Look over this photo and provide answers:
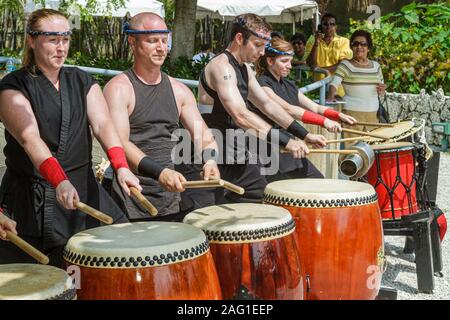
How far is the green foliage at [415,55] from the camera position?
1208 cm

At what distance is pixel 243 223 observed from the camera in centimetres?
331

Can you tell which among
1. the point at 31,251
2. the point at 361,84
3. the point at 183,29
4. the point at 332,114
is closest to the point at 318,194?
the point at 31,251

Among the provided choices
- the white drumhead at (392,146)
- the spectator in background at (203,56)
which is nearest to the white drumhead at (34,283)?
the white drumhead at (392,146)

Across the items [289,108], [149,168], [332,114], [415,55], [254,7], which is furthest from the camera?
[254,7]

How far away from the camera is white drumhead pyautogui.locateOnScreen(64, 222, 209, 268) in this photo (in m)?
A: 2.77

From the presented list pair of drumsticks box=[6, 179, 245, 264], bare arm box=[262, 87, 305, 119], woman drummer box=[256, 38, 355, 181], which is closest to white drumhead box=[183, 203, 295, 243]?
pair of drumsticks box=[6, 179, 245, 264]

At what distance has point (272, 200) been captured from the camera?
3971mm

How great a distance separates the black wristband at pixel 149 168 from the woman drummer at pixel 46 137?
172mm

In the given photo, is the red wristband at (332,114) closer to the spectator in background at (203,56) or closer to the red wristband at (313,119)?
the red wristband at (313,119)

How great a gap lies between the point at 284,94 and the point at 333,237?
1.98m

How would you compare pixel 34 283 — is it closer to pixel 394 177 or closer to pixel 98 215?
pixel 98 215

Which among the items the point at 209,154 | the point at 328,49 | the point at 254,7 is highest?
the point at 254,7

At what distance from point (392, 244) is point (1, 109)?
13.7 ft
